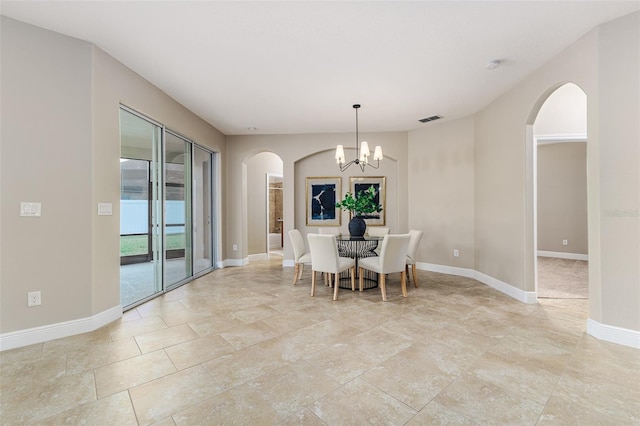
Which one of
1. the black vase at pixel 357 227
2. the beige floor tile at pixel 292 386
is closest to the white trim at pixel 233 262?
the black vase at pixel 357 227

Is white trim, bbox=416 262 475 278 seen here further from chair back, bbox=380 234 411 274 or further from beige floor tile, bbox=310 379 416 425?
beige floor tile, bbox=310 379 416 425

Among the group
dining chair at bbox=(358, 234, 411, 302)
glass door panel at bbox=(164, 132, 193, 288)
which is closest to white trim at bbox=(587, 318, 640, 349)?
dining chair at bbox=(358, 234, 411, 302)

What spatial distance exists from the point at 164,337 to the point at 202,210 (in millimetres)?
3060

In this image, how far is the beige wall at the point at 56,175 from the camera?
2412 mm

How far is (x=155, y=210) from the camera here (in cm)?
382

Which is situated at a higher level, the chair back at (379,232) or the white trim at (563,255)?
the chair back at (379,232)

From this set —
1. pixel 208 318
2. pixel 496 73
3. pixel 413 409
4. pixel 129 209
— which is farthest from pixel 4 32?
pixel 496 73

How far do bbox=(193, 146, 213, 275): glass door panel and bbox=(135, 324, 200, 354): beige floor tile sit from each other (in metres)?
2.25

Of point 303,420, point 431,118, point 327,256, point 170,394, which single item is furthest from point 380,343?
point 431,118

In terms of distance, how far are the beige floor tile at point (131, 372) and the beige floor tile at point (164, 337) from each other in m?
0.15

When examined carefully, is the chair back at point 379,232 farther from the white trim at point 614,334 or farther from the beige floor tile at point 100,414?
the beige floor tile at point 100,414

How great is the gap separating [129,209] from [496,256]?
501 centimetres

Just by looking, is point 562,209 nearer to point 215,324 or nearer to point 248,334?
point 248,334

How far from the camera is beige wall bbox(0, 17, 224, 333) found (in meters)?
2.41
